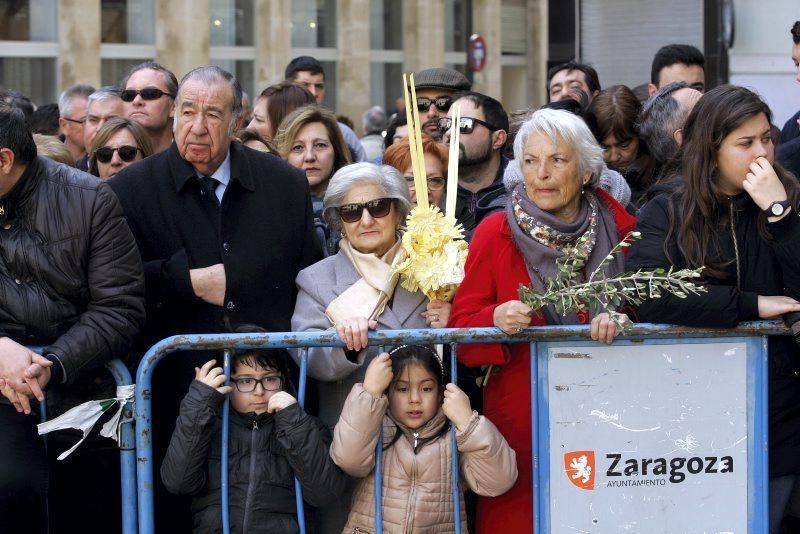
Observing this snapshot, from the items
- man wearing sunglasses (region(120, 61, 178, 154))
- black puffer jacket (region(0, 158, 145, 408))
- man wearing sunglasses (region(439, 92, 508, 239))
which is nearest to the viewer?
black puffer jacket (region(0, 158, 145, 408))

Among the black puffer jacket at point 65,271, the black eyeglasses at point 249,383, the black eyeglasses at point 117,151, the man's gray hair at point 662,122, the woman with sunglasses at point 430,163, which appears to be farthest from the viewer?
the black eyeglasses at point 117,151

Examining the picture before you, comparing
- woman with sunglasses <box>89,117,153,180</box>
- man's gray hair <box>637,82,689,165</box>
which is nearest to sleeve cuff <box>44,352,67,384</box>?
woman with sunglasses <box>89,117,153,180</box>

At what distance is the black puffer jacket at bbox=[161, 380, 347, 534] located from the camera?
15.5 feet

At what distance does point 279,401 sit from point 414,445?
499mm

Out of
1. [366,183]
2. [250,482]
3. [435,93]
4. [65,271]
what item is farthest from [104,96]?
[250,482]

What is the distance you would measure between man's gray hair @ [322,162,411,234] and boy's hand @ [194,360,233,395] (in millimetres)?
873

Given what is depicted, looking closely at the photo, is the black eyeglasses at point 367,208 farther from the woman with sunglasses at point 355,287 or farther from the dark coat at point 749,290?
the dark coat at point 749,290

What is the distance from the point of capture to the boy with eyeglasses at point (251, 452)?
4734mm

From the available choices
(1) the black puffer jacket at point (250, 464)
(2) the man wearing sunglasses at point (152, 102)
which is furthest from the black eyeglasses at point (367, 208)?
(2) the man wearing sunglasses at point (152, 102)

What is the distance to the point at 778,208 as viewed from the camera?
464 cm

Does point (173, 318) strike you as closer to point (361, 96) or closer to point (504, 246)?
point (504, 246)

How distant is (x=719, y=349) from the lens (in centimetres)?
477

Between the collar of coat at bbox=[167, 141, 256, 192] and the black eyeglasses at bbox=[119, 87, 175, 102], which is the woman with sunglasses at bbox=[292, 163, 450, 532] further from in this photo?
the black eyeglasses at bbox=[119, 87, 175, 102]

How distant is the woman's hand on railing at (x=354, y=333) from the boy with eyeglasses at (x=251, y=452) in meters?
0.30
